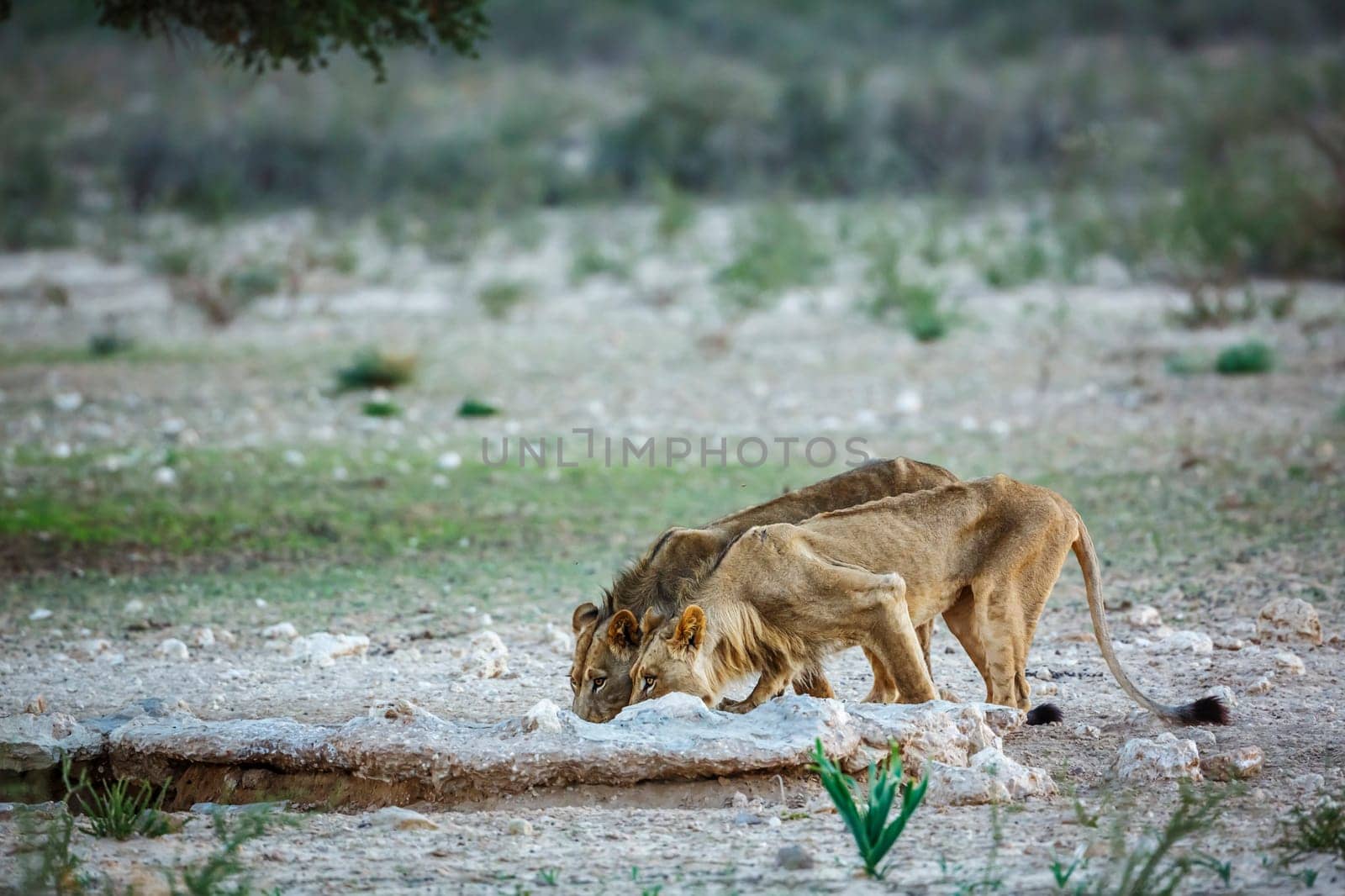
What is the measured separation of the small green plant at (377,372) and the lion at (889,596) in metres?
9.16

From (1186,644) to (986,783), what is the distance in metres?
2.47

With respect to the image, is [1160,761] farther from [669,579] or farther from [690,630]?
[669,579]

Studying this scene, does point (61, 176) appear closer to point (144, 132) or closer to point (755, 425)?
point (144, 132)

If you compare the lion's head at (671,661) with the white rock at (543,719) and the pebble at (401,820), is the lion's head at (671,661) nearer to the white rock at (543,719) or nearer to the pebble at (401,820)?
the white rock at (543,719)

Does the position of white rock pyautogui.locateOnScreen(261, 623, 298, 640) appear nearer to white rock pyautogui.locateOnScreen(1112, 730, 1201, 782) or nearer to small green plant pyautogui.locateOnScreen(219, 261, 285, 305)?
white rock pyautogui.locateOnScreen(1112, 730, 1201, 782)

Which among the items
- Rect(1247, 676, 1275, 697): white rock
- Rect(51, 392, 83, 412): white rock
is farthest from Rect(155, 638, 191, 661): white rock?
Rect(51, 392, 83, 412): white rock

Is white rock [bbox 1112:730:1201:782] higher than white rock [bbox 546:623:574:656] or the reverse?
higher

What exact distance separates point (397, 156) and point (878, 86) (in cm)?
1101

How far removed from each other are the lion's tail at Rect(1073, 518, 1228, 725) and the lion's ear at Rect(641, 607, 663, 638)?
180 cm

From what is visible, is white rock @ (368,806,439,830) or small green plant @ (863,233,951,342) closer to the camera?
white rock @ (368,806,439,830)

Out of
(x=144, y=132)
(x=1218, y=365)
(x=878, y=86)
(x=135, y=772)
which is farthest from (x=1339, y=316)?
(x=144, y=132)

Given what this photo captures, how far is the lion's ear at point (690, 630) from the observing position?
18.4 ft

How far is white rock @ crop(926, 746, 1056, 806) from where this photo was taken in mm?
5113

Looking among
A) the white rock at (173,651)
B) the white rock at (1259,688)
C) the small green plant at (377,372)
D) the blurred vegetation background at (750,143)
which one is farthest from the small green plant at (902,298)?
the white rock at (173,651)
